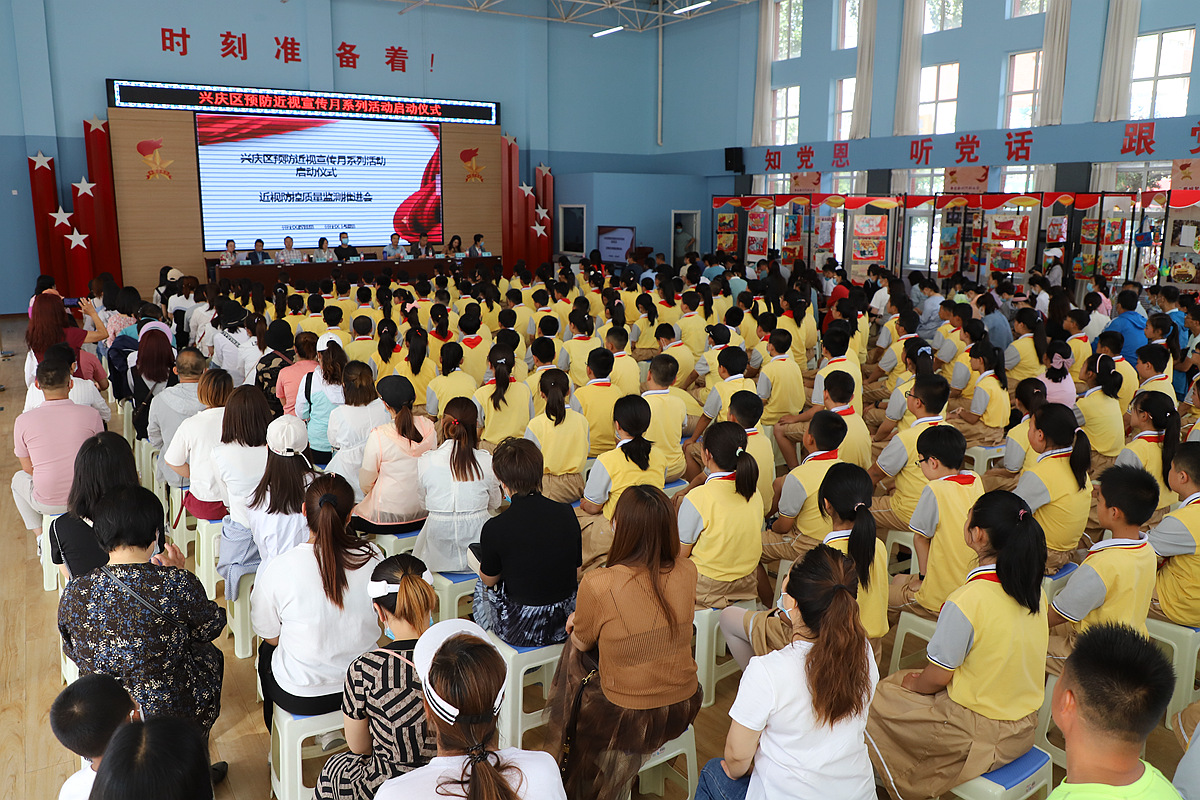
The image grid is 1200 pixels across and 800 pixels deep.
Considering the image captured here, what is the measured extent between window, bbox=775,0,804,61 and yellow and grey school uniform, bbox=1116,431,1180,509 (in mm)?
12783

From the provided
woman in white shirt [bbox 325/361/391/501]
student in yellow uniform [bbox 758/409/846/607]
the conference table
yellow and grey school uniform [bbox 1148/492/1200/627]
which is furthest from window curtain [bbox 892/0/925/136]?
woman in white shirt [bbox 325/361/391/501]

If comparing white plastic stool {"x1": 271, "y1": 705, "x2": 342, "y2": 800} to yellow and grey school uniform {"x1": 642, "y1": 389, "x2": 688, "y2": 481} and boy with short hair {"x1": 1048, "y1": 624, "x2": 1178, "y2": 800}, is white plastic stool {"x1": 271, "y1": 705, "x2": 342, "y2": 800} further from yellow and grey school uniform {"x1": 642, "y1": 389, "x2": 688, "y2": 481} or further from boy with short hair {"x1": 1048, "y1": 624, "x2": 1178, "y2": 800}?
yellow and grey school uniform {"x1": 642, "y1": 389, "x2": 688, "y2": 481}

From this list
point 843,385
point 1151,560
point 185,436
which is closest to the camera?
point 1151,560

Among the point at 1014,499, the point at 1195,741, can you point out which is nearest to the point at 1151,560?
the point at 1014,499

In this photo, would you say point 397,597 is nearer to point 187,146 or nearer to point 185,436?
point 185,436

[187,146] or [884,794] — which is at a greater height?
[187,146]

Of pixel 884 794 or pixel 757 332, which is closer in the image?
pixel 884 794

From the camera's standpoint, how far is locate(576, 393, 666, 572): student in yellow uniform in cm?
373

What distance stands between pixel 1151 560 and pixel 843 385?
76.6 inches

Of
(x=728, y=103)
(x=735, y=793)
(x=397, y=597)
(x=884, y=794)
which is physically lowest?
(x=884, y=794)

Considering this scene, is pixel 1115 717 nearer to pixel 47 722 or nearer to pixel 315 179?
pixel 47 722

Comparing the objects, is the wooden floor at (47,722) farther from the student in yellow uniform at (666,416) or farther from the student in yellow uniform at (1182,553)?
the student in yellow uniform at (666,416)

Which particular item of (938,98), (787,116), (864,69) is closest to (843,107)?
(864,69)

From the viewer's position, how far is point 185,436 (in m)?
3.70
